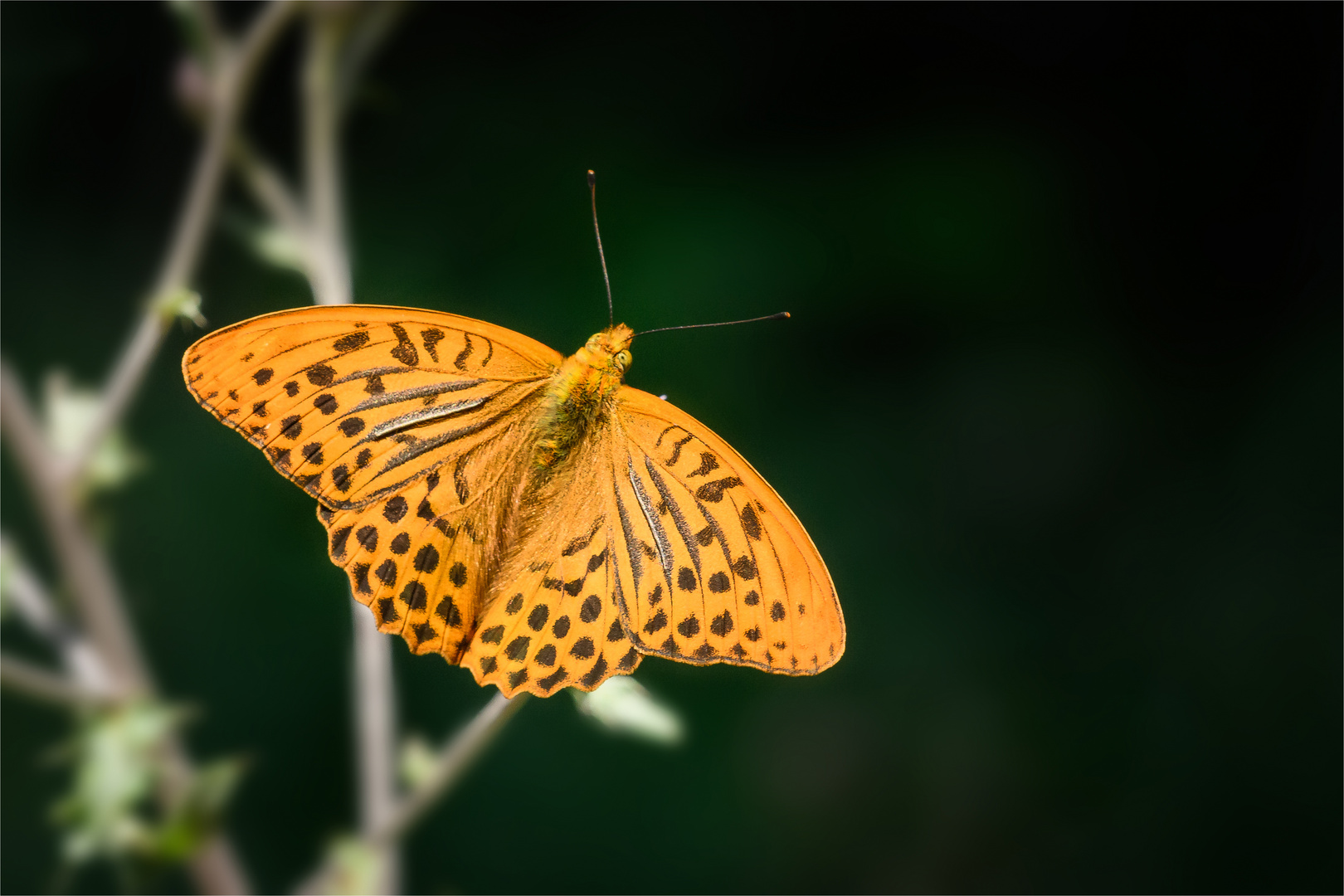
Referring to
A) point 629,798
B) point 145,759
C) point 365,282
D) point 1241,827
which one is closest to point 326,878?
point 145,759

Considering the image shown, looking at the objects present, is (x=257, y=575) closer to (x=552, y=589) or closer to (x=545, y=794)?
(x=545, y=794)

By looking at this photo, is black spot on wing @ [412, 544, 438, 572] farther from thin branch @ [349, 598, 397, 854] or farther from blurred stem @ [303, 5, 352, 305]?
blurred stem @ [303, 5, 352, 305]

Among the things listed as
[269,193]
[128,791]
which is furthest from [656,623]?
[269,193]

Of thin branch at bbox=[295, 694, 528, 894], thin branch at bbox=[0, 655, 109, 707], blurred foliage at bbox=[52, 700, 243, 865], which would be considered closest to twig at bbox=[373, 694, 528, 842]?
thin branch at bbox=[295, 694, 528, 894]

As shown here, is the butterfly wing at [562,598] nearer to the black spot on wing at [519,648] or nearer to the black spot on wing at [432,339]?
the black spot on wing at [519,648]

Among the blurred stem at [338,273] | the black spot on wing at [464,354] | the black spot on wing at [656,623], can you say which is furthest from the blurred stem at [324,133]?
the black spot on wing at [656,623]

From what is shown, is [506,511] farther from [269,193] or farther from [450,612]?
[269,193]
